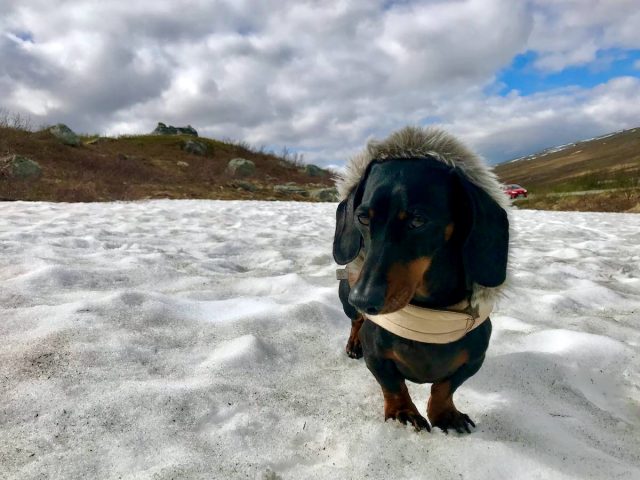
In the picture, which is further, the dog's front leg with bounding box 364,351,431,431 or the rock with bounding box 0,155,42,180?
the rock with bounding box 0,155,42,180

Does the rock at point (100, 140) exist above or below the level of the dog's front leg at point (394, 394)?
above

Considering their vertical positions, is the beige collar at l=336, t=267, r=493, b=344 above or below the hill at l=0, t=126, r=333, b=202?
below

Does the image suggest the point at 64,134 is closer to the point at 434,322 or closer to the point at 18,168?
the point at 18,168

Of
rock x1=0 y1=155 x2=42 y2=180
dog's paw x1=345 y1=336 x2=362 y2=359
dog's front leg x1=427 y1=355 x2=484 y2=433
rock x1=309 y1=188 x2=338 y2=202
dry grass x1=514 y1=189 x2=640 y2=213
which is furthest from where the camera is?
rock x1=309 y1=188 x2=338 y2=202

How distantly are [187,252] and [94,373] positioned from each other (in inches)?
99.2

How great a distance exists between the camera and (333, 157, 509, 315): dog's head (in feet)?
4.10

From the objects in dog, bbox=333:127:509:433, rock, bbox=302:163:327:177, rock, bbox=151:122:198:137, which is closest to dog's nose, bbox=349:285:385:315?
dog, bbox=333:127:509:433

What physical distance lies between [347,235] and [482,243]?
19.8 inches

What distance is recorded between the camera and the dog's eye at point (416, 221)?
1.29 meters

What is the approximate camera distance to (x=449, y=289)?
1.43 m

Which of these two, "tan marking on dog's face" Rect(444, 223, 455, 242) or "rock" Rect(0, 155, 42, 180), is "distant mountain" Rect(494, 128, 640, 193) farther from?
"rock" Rect(0, 155, 42, 180)

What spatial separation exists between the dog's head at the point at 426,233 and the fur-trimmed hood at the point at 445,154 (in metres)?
0.03

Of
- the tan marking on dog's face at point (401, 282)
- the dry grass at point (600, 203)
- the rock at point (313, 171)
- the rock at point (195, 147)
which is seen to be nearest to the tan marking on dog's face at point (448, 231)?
the tan marking on dog's face at point (401, 282)

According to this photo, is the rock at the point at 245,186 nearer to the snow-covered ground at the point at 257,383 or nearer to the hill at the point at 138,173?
the hill at the point at 138,173
